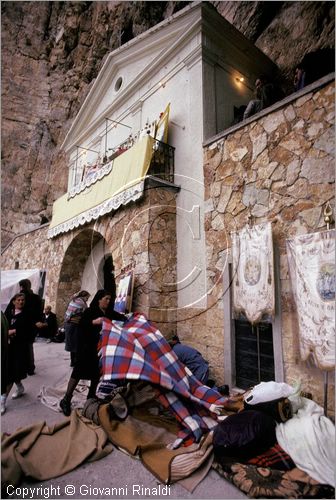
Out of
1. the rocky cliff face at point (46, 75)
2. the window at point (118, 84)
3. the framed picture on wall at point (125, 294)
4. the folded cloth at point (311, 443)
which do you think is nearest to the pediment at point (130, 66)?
the window at point (118, 84)

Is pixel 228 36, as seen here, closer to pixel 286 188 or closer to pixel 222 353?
pixel 286 188

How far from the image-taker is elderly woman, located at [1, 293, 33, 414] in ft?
12.5

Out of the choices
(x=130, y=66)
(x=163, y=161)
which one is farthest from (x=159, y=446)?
(x=130, y=66)

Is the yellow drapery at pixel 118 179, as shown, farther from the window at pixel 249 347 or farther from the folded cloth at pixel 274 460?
the folded cloth at pixel 274 460

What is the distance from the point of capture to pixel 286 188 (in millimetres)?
3947

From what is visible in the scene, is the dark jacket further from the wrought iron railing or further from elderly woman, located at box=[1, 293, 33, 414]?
the wrought iron railing

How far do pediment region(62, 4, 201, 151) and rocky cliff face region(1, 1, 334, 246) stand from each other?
5.10m

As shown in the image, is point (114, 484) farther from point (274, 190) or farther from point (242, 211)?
point (274, 190)

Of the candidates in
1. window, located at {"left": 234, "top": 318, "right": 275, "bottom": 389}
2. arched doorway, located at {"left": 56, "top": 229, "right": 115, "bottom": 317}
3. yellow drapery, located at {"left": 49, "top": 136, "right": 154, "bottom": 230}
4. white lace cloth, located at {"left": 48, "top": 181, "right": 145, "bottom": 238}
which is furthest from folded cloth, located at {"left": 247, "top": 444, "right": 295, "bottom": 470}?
arched doorway, located at {"left": 56, "top": 229, "right": 115, "bottom": 317}

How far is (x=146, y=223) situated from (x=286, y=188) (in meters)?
2.73

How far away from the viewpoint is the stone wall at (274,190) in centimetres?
356

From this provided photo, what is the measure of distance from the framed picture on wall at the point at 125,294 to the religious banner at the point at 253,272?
7.02 feet

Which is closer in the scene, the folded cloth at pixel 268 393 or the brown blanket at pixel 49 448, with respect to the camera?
the brown blanket at pixel 49 448

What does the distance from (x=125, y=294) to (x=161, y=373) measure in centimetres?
249
